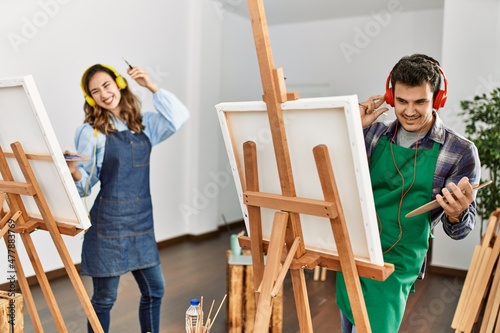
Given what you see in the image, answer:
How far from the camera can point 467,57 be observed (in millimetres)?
4242

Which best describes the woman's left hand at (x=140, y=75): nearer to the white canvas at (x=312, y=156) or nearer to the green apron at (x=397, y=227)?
the white canvas at (x=312, y=156)

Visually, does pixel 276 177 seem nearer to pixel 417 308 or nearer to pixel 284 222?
pixel 284 222

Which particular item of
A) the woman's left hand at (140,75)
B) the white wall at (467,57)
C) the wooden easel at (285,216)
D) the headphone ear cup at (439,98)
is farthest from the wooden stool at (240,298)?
the white wall at (467,57)

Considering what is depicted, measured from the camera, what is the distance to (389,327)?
1554mm

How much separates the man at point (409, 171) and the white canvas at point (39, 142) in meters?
1.03

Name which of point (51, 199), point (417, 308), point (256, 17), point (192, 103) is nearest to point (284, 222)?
point (256, 17)

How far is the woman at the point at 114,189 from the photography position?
2213mm

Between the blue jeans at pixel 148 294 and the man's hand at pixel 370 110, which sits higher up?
the man's hand at pixel 370 110

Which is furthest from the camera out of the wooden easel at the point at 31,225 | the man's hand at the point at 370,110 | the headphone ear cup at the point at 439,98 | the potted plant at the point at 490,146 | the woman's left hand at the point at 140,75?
the potted plant at the point at 490,146

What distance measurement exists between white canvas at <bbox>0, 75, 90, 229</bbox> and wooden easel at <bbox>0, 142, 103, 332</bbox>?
0.10 feet

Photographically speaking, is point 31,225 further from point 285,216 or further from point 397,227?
point 397,227

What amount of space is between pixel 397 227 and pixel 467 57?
3212mm

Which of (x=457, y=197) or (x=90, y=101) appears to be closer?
(x=457, y=197)

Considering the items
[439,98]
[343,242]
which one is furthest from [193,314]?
[439,98]
